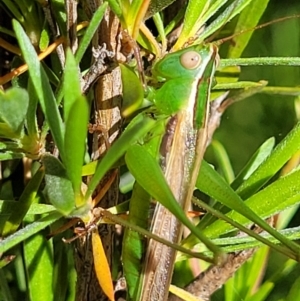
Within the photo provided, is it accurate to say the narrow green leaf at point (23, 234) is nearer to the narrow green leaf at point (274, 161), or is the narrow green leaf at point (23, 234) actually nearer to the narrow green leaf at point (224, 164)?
the narrow green leaf at point (274, 161)

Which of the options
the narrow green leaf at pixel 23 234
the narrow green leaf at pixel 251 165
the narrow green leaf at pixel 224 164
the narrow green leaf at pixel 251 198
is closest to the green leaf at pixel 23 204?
the narrow green leaf at pixel 23 234

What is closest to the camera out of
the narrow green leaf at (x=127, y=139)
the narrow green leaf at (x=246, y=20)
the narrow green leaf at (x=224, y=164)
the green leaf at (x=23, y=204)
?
the narrow green leaf at (x=127, y=139)

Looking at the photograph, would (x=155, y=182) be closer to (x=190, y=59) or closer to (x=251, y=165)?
(x=190, y=59)

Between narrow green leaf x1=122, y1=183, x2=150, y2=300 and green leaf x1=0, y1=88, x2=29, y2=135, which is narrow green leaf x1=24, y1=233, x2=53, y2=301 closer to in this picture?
narrow green leaf x1=122, y1=183, x2=150, y2=300

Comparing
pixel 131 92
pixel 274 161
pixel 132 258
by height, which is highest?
pixel 131 92

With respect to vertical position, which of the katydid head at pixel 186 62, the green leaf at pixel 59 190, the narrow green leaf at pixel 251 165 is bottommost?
the narrow green leaf at pixel 251 165

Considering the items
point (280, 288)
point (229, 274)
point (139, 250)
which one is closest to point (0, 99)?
point (139, 250)

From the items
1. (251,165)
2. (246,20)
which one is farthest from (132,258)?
(246,20)

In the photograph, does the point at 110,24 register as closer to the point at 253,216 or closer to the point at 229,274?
the point at 253,216
